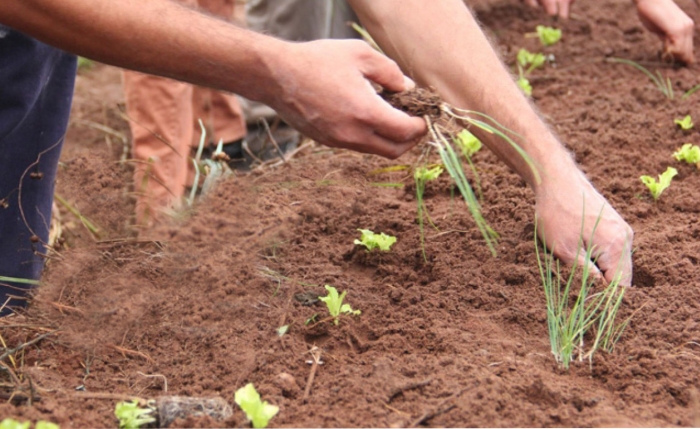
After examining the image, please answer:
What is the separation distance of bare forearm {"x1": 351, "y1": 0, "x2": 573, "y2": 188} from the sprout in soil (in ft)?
0.91

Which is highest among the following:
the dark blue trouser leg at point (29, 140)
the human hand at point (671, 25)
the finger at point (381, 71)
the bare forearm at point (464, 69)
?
the finger at point (381, 71)

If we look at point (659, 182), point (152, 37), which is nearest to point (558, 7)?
point (659, 182)

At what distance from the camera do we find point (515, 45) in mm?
3961

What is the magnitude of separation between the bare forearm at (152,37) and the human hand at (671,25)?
2253mm

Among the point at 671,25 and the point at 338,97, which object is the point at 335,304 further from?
the point at 671,25

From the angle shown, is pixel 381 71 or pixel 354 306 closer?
pixel 381 71

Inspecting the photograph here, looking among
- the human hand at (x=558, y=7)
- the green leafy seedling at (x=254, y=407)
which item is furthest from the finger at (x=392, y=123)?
the human hand at (x=558, y=7)

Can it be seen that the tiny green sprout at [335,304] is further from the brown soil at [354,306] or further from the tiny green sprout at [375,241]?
the tiny green sprout at [375,241]

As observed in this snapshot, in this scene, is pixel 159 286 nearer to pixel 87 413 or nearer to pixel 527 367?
pixel 87 413

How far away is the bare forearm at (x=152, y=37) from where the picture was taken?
1644 mm

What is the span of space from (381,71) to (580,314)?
2.37ft

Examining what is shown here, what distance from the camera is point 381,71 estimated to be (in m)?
1.83

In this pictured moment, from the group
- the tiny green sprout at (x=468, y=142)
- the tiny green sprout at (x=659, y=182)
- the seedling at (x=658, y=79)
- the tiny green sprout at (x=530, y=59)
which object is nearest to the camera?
the tiny green sprout at (x=659, y=182)

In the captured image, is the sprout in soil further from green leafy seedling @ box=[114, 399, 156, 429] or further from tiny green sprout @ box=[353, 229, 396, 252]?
green leafy seedling @ box=[114, 399, 156, 429]
